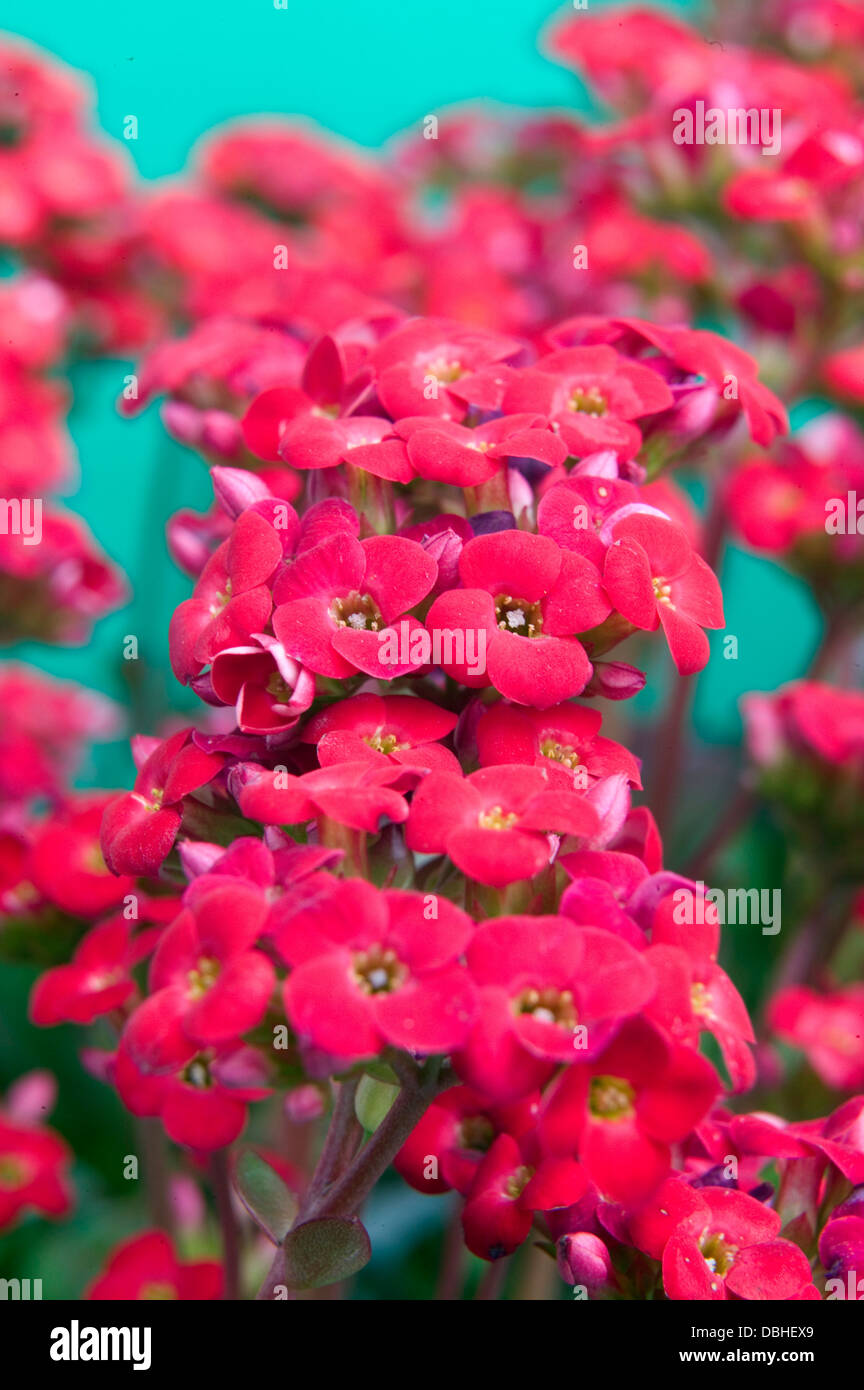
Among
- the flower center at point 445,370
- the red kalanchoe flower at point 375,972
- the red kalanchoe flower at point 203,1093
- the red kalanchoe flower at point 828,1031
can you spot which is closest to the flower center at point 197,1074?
the red kalanchoe flower at point 203,1093

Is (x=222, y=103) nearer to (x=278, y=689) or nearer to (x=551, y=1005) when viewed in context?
(x=278, y=689)

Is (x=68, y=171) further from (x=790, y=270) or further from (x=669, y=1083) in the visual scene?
(x=669, y=1083)

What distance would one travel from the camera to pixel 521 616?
1.49 ft

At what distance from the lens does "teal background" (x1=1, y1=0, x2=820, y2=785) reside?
102cm

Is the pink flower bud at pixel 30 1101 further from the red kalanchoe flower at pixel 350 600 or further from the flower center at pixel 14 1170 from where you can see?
the red kalanchoe flower at pixel 350 600

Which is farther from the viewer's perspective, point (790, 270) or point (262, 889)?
point (790, 270)

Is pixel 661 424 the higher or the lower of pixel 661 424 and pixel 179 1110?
the higher

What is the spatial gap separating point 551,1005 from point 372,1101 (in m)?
0.12

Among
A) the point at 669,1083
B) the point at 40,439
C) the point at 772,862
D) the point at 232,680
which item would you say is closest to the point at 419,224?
the point at 40,439

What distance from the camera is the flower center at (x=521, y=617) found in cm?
45

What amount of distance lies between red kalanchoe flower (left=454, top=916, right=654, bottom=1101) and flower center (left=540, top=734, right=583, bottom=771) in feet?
0.28

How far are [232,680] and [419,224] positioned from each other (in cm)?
94

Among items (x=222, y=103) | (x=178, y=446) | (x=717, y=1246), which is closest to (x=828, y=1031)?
(x=717, y=1246)

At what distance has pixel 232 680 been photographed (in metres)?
0.44
